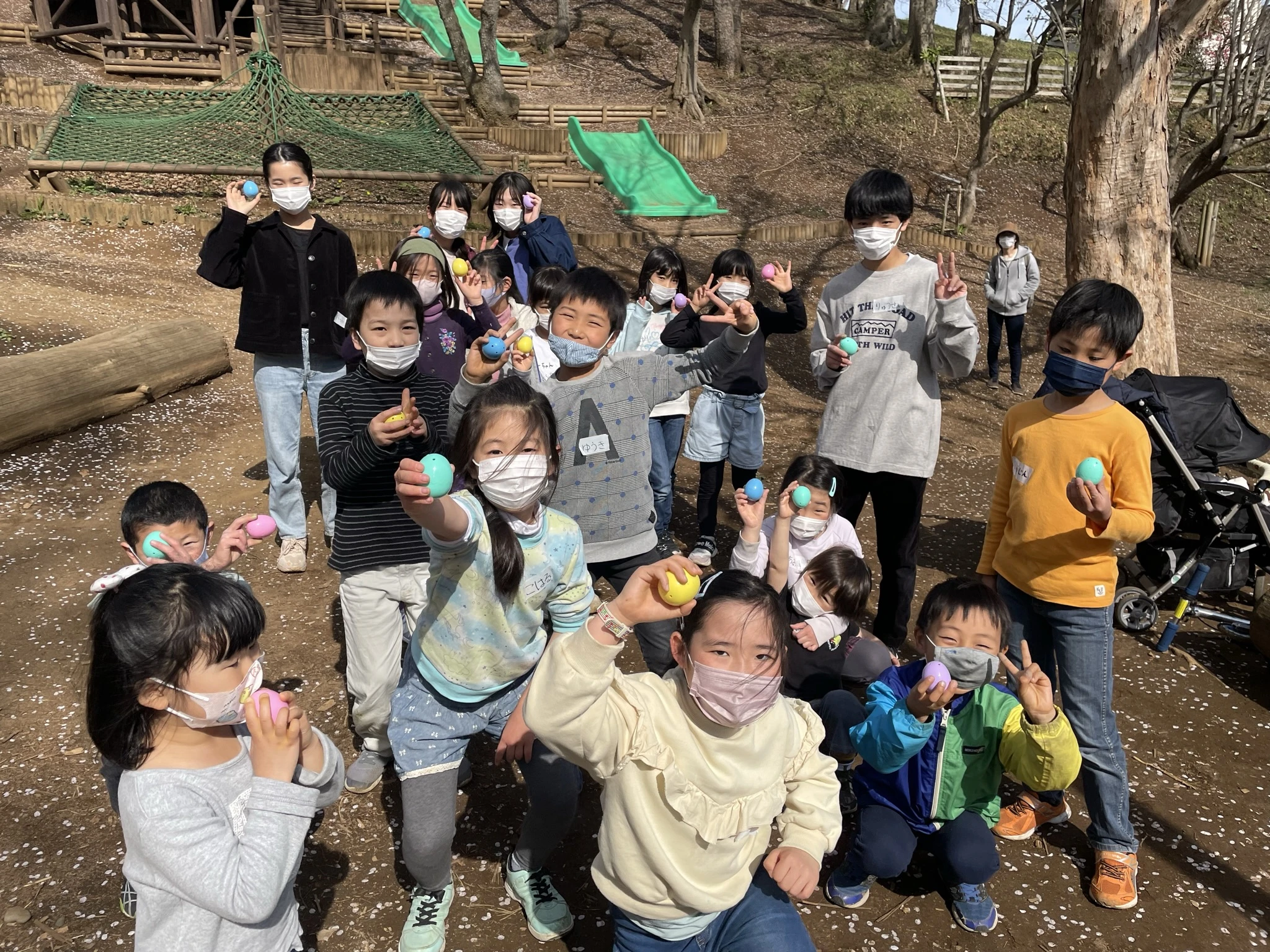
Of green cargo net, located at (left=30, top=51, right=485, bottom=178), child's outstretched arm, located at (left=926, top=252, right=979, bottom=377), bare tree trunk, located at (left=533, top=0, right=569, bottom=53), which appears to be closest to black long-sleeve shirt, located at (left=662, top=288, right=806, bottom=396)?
child's outstretched arm, located at (left=926, top=252, right=979, bottom=377)

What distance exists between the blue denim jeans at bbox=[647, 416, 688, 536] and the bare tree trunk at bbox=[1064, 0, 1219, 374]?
326 centimetres

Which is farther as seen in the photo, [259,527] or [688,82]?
[688,82]

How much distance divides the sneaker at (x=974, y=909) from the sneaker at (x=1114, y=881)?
0.41 meters

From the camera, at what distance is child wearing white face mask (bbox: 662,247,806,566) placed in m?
5.33

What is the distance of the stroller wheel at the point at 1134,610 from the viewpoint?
16.9 ft

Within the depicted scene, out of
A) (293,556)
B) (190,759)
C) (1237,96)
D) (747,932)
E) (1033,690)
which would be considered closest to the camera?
(190,759)

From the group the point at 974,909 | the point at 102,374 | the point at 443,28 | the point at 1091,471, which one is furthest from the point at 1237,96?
the point at 443,28

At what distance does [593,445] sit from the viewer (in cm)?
344

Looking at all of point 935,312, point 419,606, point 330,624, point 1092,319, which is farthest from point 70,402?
point 1092,319

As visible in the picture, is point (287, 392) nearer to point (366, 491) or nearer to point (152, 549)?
point (366, 491)

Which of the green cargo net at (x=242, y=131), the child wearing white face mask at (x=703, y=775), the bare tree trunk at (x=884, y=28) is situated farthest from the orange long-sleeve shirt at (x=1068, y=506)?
the bare tree trunk at (x=884, y=28)

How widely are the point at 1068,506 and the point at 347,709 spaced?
309cm

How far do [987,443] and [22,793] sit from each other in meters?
7.41

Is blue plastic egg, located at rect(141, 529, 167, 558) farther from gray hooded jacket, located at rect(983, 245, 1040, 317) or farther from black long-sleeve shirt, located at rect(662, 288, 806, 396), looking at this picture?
gray hooded jacket, located at rect(983, 245, 1040, 317)
